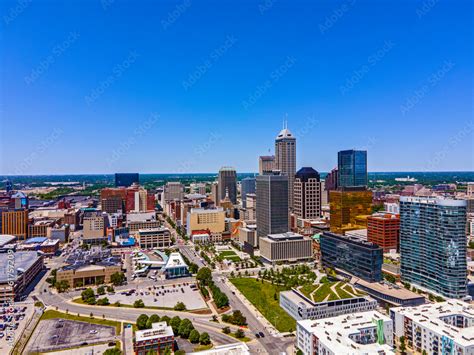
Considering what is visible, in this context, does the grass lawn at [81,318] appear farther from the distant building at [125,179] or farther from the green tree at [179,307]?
the distant building at [125,179]

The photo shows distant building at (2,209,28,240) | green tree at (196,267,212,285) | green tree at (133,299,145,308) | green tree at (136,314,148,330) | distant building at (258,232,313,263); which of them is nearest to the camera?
green tree at (136,314,148,330)

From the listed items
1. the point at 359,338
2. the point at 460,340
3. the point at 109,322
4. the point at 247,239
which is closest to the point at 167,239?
the point at 247,239

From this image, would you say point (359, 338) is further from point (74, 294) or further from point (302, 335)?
point (74, 294)

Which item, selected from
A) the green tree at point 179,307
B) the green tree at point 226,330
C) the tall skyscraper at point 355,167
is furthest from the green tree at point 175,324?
the tall skyscraper at point 355,167

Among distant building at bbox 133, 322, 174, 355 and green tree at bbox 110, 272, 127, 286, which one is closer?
distant building at bbox 133, 322, 174, 355

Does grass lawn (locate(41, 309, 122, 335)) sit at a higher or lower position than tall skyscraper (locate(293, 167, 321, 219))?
lower

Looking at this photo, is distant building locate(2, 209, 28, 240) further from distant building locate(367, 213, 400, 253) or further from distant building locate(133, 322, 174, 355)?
distant building locate(367, 213, 400, 253)

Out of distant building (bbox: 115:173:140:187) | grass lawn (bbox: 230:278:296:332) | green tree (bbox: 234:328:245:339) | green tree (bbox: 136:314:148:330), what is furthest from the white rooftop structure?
distant building (bbox: 115:173:140:187)
